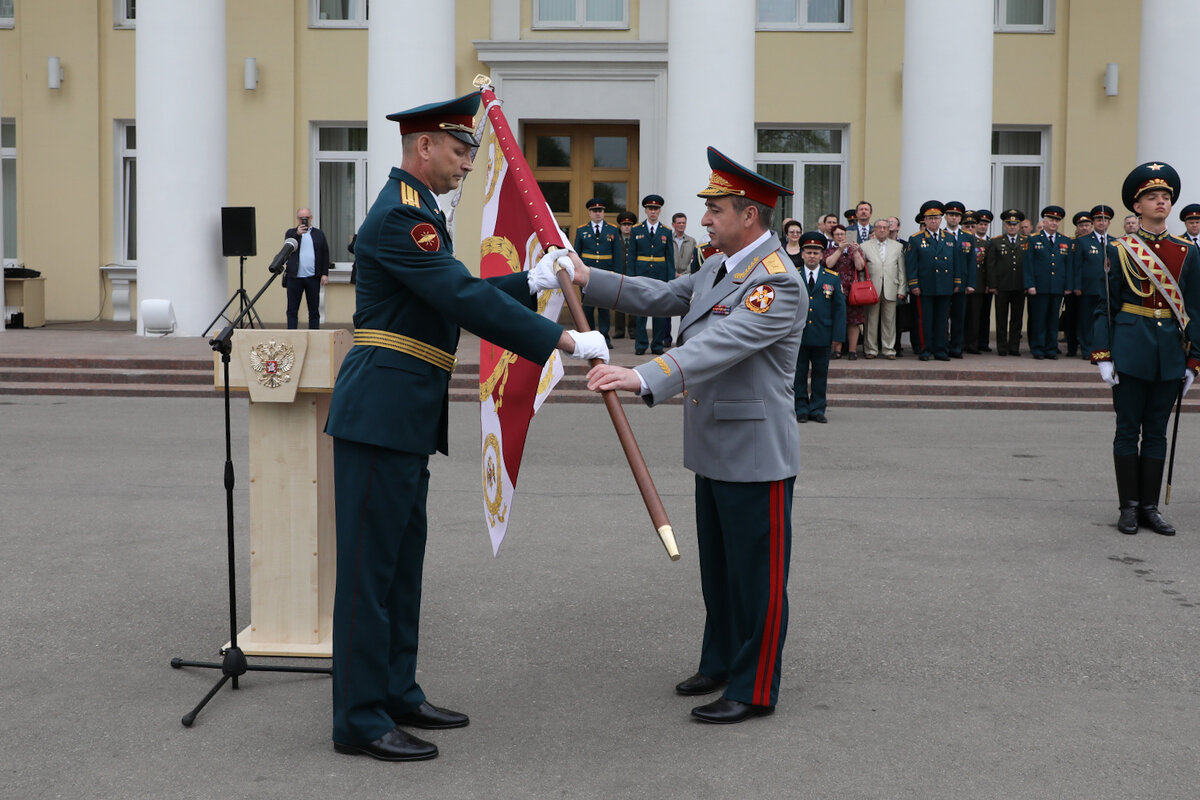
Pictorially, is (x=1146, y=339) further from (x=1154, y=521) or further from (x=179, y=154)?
(x=179, y=154)

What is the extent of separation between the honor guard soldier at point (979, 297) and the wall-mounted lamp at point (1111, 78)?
574 centimetres

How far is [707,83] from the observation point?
1805 centimetres

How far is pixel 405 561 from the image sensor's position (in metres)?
4.52

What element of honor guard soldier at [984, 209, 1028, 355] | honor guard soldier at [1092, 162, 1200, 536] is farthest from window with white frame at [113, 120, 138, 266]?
honor guard soldier at [1092, 162, 1200, 536]

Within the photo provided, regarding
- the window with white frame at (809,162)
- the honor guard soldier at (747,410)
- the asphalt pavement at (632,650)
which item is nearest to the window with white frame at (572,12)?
the window with white frame at (809,162)

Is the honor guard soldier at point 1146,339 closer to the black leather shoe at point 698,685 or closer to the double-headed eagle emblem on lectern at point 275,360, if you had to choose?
the black leather shoe at point 698,685

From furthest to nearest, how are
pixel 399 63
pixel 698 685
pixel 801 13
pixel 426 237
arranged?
pixel 801 13, pixel 399 63, pixel 698 685, pixel 426 237

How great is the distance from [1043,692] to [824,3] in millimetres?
19791

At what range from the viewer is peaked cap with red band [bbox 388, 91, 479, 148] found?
426 centimetres

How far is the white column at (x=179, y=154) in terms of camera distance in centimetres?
1870

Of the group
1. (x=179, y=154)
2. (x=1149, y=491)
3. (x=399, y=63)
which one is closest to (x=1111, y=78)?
(x=399, y=63)

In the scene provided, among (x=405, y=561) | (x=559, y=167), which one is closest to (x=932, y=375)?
(x=559, y=167)

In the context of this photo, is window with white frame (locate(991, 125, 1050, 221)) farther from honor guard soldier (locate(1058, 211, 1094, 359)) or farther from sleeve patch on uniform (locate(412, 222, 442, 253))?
sleeve patch on uniform (locate(412, 222, 442, 253))

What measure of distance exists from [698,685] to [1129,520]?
4.14 metres
